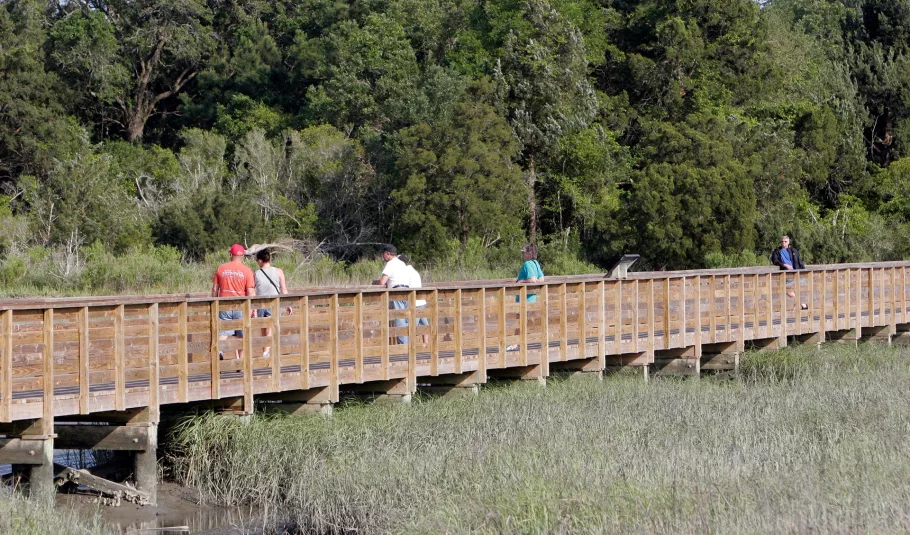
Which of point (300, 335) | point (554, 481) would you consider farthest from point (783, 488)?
point (300, 335)

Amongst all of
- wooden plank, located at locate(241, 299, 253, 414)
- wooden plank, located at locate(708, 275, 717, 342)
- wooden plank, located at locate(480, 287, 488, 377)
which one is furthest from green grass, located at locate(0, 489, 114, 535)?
wooden plank, located at locate(708, 275, 717, 342)

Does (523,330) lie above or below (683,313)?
below

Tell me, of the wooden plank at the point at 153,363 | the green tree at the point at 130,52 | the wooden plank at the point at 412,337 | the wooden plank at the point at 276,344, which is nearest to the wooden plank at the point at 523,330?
the wooden plank at the point at 412,337

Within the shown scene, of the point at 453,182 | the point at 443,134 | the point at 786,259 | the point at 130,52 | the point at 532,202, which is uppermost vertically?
the point at 130,52

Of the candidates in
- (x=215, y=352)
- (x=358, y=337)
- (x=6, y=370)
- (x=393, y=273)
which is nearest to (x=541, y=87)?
(x=393, y=273)

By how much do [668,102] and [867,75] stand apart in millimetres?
12249

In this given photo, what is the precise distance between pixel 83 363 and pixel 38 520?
2086 mm

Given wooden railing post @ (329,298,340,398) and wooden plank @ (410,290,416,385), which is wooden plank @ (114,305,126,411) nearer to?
wooden railing post @ (329,298,340,398)

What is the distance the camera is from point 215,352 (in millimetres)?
14297

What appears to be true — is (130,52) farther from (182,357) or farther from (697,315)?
(182,357)

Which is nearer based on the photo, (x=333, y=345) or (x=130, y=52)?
(x=333, y=345)

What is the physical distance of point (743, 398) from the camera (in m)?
18.3

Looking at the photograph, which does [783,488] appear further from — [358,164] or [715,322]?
[358,164]

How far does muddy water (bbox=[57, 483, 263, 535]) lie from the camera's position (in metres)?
13.1
